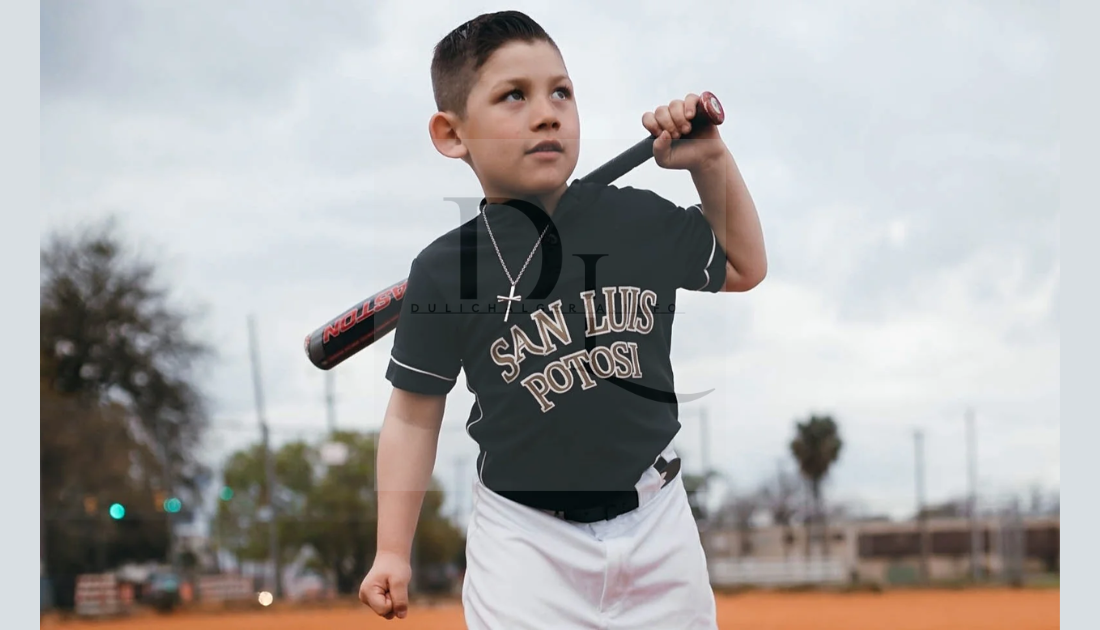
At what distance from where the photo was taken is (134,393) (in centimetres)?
2075

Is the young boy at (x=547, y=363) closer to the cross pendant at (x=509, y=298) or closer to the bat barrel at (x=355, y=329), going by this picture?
the cross pendant at (x=509, y=298)

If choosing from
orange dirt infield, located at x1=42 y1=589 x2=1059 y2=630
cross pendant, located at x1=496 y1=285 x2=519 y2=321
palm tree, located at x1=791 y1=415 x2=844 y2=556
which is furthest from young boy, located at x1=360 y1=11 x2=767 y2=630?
palm tree, located at x1=791 y1=415 x2=844 y2=556

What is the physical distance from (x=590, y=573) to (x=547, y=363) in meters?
0.37

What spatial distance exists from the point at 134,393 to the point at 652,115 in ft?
66.7

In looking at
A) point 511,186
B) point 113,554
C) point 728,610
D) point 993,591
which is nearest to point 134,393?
point 113,554

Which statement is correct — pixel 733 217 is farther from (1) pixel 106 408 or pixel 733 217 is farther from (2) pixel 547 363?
(1) pixel 106 408

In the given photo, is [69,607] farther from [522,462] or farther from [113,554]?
[522,462]

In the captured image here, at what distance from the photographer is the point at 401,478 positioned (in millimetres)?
2117

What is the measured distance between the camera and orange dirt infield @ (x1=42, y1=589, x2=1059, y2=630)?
456 inches

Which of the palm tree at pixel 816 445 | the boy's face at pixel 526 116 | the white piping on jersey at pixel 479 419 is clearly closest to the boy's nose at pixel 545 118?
the boy's face at pixel 526 116

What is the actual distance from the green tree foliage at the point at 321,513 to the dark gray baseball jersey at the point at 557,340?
541 inches

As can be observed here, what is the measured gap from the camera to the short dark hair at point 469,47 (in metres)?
2.07

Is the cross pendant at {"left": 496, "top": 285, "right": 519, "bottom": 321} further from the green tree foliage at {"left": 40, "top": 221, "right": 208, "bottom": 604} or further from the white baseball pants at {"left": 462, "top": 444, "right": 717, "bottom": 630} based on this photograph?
the green tree foliage at {"left": 40, "top": 221, "right": 208, "bottom": 604}

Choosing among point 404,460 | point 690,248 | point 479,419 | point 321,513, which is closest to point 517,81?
point 690,248
